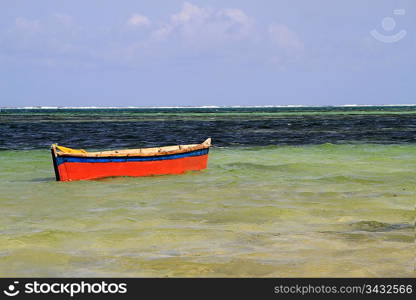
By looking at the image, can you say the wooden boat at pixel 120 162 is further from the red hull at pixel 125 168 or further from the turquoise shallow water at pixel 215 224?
the turquoise shallow water at pixel 215 224

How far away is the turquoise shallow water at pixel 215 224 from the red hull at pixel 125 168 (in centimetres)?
43

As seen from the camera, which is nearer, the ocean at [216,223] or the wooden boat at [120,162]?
the ocean at [216,223]

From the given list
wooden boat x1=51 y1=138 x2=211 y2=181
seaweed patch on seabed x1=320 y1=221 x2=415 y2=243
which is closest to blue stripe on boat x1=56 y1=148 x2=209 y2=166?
wooden boat x1=51 y1=138 x2=211 y2=181

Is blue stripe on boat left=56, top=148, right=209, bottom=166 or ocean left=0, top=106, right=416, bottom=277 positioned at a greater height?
blue stripe on boat left=56, top=148, right=209, bottom=166

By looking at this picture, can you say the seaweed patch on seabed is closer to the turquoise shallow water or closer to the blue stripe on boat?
the turquoise shallow water

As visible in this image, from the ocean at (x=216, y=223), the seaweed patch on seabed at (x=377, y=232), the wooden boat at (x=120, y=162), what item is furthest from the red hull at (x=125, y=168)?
the seaweed patch on seabed at (x=377, y=232)

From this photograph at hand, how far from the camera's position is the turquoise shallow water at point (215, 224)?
914 centimetres

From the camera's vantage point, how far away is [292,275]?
846 centimetres

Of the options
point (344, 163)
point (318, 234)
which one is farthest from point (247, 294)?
point (344, 163)

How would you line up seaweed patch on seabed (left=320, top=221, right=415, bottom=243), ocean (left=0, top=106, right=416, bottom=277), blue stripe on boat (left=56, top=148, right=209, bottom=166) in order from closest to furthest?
ocean (left=0, top=106, right=416, bottom=277)
seaweed patch on seabed (left=320, top=221, right=415, bottom=243)
blue stripe on boat (left=56, top=148, right=209, bottom=166)

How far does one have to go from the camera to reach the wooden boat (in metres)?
20.6

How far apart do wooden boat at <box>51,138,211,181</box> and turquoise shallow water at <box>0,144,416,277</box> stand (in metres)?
0.49

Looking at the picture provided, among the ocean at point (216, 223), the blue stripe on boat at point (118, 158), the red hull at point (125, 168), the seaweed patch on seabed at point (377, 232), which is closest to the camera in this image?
the ocean at point (216, 223)

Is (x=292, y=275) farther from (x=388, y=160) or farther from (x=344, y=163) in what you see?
(x=388, y=160)
